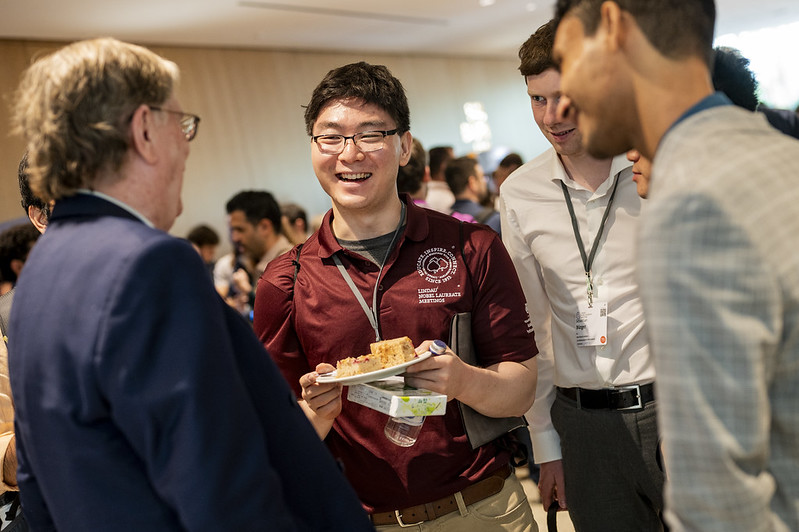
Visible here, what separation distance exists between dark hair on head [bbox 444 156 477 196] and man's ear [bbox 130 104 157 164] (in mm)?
4235

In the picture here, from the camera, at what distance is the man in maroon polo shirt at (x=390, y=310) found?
1.92 metres

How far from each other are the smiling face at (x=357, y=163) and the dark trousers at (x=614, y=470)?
0.92 metres

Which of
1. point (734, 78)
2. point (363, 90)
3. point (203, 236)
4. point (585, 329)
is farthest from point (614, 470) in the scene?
point (203, 236)

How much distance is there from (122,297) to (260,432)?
315 mm

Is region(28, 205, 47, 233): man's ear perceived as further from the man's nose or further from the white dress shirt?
the man's nose

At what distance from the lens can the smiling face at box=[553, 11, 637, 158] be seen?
1.14 meters

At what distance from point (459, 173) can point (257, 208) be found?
4.80ft

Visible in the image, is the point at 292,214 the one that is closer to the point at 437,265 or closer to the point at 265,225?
the point at 265,225

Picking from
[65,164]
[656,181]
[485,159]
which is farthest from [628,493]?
[485,159]

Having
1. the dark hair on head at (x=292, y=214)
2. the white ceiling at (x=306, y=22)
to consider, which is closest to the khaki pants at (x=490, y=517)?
the dark hair on head at (x=292, y=214)

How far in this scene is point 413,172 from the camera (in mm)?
4281

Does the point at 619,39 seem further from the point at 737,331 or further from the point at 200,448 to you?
the point at 200,448

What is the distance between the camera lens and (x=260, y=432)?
124cm

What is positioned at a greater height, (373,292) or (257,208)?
(257,208)
